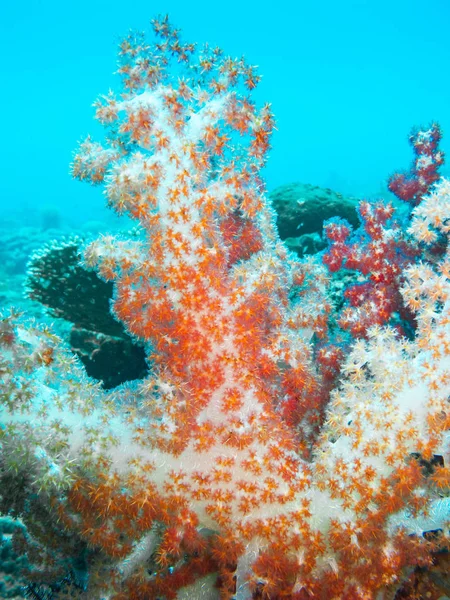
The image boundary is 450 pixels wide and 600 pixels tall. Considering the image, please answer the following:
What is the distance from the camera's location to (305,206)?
25.3 ft

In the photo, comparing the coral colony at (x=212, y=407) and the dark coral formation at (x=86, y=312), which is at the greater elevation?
the dark coral formation at (x=86, y=312)

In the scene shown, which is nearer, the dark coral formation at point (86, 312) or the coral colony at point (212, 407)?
the coral colony at point (212, 407)

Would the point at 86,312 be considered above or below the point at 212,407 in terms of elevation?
above

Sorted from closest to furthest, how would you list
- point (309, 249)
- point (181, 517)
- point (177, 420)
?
point (181, 517), point (177, 420), point (309, 249)

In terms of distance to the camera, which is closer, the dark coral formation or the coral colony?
the coral colony

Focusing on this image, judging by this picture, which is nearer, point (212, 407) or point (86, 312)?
point (212, 407)

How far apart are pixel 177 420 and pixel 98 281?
3.51m

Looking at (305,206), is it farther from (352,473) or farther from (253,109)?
(352,473)

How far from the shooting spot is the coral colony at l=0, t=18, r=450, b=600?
7.43 feet

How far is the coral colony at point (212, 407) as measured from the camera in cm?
227

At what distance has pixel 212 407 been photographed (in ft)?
8.47

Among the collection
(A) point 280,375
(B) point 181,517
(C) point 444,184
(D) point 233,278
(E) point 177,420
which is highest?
(C) point 444,184

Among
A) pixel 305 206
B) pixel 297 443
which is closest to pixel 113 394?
pixel 297 443

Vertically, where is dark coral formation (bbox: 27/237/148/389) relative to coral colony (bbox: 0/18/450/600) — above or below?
above
